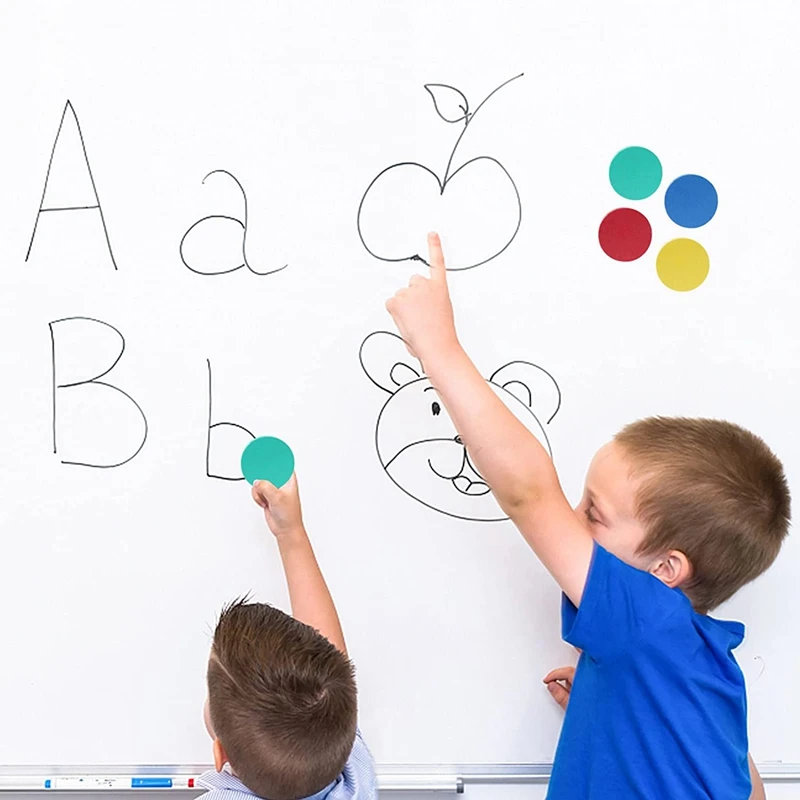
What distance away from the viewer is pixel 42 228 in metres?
0.98

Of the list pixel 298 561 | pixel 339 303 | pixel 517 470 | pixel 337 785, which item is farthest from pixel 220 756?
pixel 339 303

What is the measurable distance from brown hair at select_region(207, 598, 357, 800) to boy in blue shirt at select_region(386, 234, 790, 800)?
21cm

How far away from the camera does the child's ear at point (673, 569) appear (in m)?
0.86

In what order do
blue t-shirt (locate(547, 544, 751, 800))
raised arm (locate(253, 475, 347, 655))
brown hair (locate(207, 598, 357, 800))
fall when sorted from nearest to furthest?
brown hair (locate(207, 598, 357, 800))
blue t-shirt (locate(547, 544, 751, 800))
raised arm (locate(253, 475, 347, 655))

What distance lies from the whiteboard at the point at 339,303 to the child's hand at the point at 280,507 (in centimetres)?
2

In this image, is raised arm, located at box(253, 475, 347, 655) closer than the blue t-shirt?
No

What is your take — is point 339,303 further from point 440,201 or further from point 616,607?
point 616,607

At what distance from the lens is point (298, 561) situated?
958mm

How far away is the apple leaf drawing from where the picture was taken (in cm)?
98

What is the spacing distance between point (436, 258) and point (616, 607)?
0.36 metres

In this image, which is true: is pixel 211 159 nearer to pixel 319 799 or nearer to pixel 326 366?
pixel 326 366

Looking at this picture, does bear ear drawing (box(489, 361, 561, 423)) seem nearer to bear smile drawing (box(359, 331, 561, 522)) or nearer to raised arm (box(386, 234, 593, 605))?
bear smile drawing (box(359, 331, 561, 522))

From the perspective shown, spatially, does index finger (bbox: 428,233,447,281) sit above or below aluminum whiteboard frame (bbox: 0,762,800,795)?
above

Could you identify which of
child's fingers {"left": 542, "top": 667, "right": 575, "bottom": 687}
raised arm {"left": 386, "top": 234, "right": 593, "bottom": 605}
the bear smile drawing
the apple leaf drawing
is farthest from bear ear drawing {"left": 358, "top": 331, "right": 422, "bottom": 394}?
child's fingers {"left": 542, "top": 667, "right": 575, "bottom": 687}
